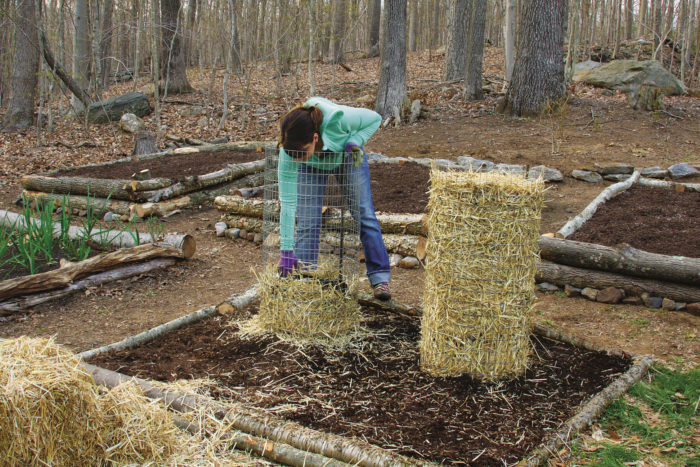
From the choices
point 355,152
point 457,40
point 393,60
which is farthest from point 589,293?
point 457,40

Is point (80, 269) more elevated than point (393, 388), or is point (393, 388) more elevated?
point (80, 269)

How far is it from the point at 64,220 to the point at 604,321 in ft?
16.0

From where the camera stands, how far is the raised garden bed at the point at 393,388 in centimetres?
265

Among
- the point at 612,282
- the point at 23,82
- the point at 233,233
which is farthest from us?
the point at 23,82

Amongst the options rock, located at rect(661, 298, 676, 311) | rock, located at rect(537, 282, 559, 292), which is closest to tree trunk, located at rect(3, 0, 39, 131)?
rock, located at rect(537, 282, 559, 292)

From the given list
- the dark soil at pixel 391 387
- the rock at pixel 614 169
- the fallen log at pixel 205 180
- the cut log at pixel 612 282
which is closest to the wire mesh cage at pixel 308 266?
the dark soil at pixel 391 387

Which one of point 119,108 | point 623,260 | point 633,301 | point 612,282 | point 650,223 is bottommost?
point 633,301

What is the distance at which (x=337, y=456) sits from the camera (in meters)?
2.49

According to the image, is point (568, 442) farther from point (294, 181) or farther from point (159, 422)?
point (294, 181)

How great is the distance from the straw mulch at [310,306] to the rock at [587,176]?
5.09 m

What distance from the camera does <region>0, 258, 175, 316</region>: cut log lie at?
4.59 metres

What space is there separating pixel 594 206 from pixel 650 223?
671mm

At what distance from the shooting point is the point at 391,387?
3.20 m

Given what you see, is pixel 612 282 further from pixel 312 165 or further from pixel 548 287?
pixel 312 165
